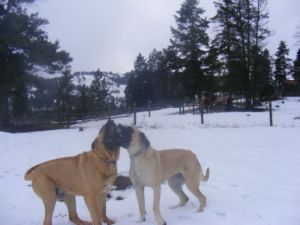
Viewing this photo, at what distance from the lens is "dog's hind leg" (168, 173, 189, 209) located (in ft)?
18.6

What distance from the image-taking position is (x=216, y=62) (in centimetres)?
4072

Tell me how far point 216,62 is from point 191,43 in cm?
378

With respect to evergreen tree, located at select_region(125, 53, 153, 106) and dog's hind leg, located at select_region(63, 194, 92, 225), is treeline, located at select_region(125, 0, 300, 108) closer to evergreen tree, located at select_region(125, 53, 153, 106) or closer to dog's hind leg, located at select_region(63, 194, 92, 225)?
evergreen tree, located at select_region(125, 53, 153, 106)

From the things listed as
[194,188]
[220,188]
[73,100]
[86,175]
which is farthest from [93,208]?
[73,100]

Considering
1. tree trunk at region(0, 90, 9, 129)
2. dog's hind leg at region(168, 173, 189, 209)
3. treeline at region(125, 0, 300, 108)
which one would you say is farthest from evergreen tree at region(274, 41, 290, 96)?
dog's hind leg at region(168, 173, 189, 209)

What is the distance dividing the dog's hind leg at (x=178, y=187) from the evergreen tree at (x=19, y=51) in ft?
69.3

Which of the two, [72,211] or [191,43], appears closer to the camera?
[72,211]

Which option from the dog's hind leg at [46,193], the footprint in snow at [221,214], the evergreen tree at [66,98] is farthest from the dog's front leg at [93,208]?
the evergreen tree at [66,98]

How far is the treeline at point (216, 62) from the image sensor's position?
3284 cm

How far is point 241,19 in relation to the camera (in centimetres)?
3300

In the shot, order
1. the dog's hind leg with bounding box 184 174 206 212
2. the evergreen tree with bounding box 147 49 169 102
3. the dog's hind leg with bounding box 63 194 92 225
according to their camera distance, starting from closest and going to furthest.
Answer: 1. the dog's hind leg with bounding box 63 194 92 225
2. the dog's hind leg with bounding box 184 174 206 212
3. the evergreen tree with bounding box 147 49 169 102

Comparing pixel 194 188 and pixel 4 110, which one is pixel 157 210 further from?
pixel 4 110

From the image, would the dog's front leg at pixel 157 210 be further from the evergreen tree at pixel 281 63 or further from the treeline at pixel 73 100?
the evergreen tree at pixel 281 63

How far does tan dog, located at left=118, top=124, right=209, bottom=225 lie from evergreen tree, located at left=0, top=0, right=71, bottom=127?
70.0ft
